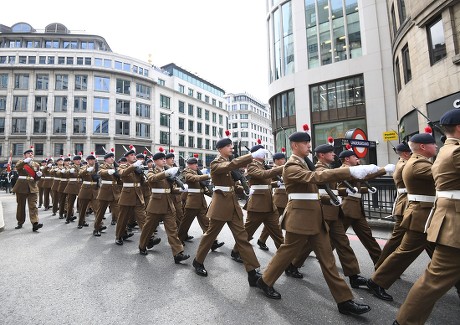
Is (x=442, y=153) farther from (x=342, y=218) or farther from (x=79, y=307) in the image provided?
(x=79, y=307)

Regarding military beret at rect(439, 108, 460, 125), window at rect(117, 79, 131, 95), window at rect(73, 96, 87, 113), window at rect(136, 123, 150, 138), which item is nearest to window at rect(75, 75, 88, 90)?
window at rect(73, 96, 87, 113)

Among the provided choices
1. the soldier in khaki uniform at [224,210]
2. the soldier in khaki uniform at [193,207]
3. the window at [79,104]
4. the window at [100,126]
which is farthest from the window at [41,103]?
the soldier in khaki uniform at [224,210]

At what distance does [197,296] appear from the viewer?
11.7 ft

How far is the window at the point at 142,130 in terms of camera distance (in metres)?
43.6

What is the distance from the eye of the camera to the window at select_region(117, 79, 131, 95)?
42531 mm

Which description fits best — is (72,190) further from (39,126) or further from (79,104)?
(39,126)

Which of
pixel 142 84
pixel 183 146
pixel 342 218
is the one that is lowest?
pixel 342 218

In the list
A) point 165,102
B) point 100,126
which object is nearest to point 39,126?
point 100,126

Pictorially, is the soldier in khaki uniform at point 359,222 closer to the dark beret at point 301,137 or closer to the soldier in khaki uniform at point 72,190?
the dark beret at point 301,137

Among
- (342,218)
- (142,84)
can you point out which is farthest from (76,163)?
(142,84)

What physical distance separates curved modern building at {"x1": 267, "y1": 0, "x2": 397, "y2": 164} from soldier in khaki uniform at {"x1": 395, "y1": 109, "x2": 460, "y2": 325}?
1854cm

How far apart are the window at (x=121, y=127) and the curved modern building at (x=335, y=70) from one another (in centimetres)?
2649

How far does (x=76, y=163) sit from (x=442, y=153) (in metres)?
10.8

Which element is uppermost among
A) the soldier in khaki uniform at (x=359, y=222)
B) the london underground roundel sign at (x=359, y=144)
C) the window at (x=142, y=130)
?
the window at (x=142, y=130)
